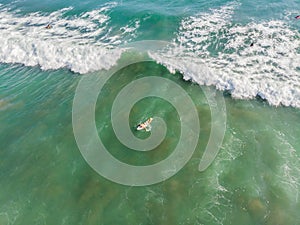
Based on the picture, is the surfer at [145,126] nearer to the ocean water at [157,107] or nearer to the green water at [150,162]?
the green water at [150,162]

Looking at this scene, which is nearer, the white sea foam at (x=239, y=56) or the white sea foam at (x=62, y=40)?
the white sea foam at (x=239, y=56)

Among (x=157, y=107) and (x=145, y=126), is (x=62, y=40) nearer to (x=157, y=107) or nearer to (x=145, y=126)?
(x=157, y=107)

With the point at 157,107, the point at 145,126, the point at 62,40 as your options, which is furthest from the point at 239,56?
the point at 62,40

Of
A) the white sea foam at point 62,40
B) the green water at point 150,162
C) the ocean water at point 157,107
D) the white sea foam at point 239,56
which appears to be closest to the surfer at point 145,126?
the green water at point 150,162

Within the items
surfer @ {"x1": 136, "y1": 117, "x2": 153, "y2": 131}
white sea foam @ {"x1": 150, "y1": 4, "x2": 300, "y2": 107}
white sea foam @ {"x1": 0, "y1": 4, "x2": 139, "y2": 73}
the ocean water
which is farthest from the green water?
white sea foam @ {"x1": 0, "y1": 4, "x2": 139, "y2": 73}

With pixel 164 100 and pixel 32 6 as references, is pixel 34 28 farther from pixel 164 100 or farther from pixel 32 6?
pixel 164 100

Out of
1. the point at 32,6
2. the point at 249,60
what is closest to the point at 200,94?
the point at 249,60
